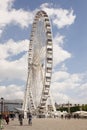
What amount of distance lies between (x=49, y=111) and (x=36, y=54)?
56.8ft

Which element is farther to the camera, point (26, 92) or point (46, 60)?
point (26, 92)

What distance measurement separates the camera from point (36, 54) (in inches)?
2249

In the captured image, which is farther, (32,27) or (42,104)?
(32,27)

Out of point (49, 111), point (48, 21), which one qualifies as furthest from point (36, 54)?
point (49, 111)

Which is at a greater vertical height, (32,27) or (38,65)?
(32,27)

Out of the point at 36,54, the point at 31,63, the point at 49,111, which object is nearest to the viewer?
the point at 36,54

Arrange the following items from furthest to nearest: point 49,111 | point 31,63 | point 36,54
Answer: point 49,111
point 31,63
point 36,54

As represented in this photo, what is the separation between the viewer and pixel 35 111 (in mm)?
63406

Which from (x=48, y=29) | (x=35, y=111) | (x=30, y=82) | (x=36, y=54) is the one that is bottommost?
(x=35, y=111)

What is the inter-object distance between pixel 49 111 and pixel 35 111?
24.9 ft

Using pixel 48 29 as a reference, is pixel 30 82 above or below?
below

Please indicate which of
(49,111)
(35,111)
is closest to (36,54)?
(35,111)

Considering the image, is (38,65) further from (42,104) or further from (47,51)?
(42,104)

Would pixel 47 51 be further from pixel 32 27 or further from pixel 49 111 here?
pixel 49 111
